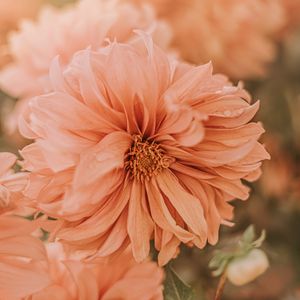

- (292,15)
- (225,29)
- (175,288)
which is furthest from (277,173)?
(175,288)

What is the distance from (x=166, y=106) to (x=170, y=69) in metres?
0.04

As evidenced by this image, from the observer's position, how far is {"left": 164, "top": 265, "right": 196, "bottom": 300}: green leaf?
0.71 m

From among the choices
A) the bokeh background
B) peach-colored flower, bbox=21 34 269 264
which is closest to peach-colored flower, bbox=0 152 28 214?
peach-colored flower, bbox=21 34 269 264

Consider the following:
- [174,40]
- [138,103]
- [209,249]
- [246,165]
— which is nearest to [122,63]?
[138,103]

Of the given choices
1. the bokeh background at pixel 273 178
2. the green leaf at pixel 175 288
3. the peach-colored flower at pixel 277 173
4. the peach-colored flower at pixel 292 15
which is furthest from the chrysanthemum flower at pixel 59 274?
the peach-colored flower at pixel 292 15

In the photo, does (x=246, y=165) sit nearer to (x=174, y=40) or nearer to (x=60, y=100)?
(x=60, y=100)

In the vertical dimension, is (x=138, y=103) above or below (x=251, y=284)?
above

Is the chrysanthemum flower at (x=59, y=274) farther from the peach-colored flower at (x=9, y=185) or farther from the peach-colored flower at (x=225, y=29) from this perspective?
the peach-colored flower at (x=225, y=29)

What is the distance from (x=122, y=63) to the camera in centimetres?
66

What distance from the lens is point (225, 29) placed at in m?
1.25

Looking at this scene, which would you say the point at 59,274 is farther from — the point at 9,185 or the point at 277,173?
the point at 277,173

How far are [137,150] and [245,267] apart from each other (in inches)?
6.5

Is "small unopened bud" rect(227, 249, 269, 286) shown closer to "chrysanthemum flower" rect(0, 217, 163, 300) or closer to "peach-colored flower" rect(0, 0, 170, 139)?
"chrysanthemum flower" rect(0, 217, 163, 300)

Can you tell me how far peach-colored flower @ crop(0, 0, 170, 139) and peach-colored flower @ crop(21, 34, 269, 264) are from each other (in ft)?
0.77
